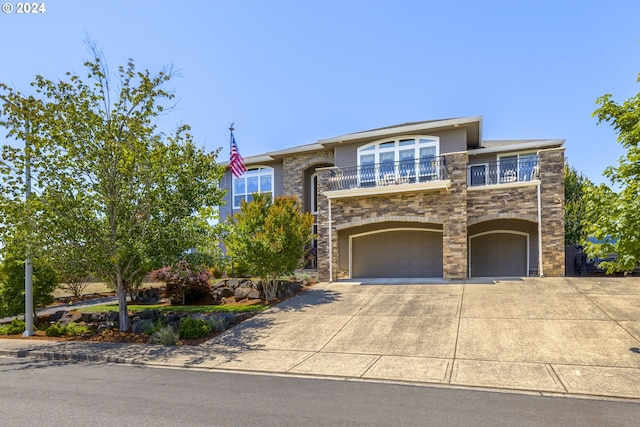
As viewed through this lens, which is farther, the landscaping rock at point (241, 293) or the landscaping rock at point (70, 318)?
the landscaping rock at point (241, 293)

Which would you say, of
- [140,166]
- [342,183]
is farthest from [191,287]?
[342,183]

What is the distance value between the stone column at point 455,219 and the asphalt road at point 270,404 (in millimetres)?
9739

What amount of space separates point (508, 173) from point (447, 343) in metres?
9.86

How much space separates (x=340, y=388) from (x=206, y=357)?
3.57 meters

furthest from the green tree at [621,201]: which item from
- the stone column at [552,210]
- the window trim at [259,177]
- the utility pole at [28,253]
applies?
the window trim at [259,177]

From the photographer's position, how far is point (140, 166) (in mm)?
10172

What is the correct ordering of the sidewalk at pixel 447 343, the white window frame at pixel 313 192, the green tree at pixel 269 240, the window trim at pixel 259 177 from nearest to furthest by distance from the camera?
the sidewalk at pixel 447 343 → the green tree at pixel 269 240 → the white window frame at pixel 313 192 → the window trim at pixel 259 177

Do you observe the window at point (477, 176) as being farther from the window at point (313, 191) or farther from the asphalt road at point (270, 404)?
the asphalt road at point (270, 404)

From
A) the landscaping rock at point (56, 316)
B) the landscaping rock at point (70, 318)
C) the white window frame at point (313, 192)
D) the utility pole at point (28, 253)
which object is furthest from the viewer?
the white window frame at point (313, 192)

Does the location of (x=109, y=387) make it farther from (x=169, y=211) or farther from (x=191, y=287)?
(x=191, y=287)

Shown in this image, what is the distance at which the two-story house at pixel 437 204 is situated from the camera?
48.6ft

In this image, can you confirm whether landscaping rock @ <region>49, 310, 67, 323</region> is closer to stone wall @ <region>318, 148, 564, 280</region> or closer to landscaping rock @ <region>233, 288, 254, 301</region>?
landscaping rock @ <region>233, 288, 254, 301</region>

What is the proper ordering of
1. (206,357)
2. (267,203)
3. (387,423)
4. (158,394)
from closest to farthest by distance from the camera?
(387,423), (158,394), (206,357), (267,203)

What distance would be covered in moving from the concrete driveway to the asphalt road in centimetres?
60
